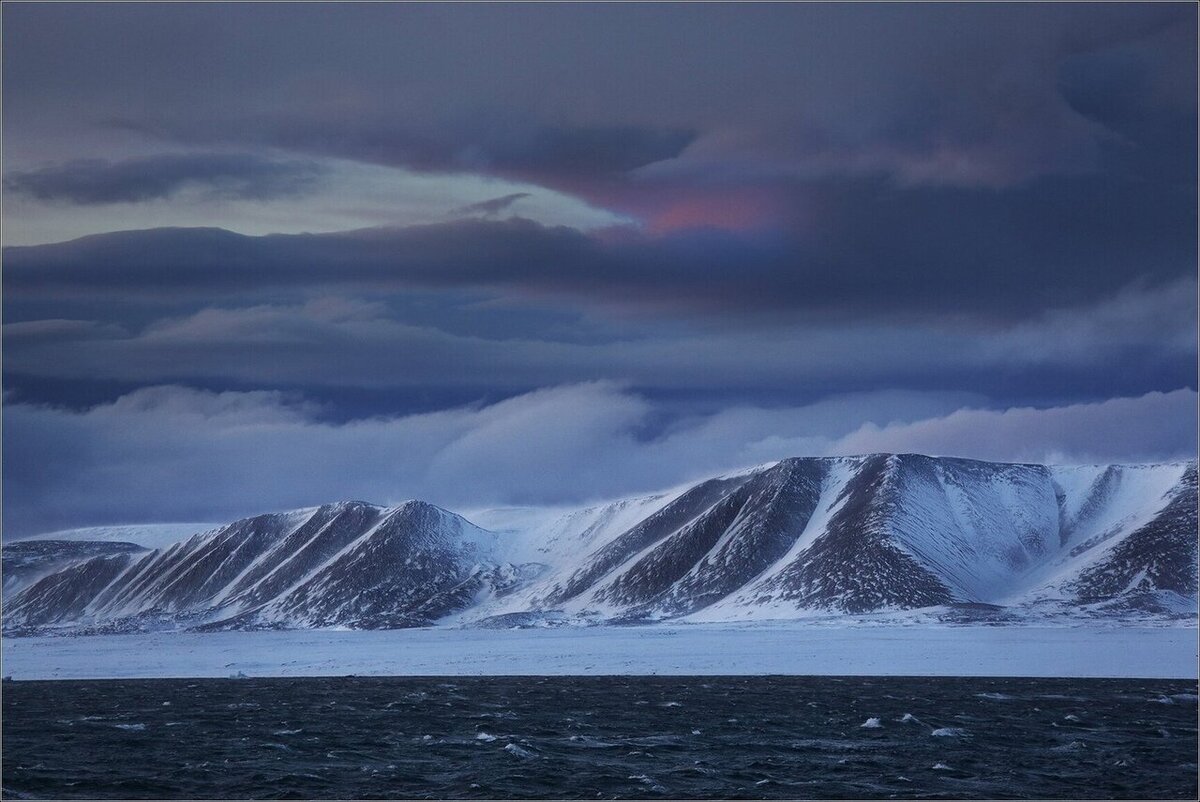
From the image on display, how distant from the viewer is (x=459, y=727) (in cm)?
8056

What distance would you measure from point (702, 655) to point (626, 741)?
7184 centimetres

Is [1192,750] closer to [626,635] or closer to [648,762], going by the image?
[648,762]

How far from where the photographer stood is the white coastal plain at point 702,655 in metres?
125

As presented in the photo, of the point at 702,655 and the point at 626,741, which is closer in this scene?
the point at 626,741

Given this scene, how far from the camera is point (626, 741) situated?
240ft

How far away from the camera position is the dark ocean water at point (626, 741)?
59.2 metres

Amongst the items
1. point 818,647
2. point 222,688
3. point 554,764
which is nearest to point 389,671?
point 222,688

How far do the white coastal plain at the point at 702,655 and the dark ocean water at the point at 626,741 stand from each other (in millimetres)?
15343

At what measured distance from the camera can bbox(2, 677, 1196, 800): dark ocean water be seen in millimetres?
59188

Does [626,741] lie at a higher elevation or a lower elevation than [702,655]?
higher

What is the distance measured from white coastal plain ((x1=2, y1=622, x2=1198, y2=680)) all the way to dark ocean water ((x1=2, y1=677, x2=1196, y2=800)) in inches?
604

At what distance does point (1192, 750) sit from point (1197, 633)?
96.9 metres

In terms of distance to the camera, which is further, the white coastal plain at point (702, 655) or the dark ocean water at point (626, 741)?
the white coastal plain at point (702, 655)

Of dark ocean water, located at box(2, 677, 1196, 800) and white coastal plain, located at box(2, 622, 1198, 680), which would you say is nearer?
dark ocean water, located at box(2, 677, 1196, 800)
